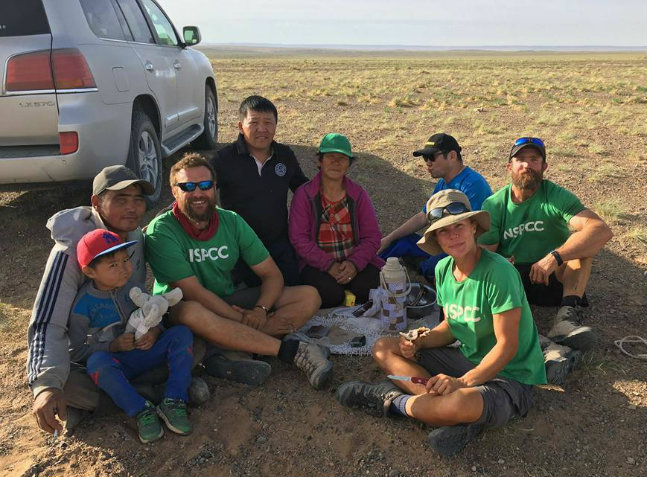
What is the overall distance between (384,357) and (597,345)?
1.54 m

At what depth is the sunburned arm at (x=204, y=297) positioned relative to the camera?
11.1ft

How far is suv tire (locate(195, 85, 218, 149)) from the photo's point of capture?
7941 mm

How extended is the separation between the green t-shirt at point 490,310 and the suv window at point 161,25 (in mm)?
5131

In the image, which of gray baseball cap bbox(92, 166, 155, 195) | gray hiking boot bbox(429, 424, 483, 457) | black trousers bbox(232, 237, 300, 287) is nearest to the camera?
gray hiking boot bbox(429, 424, 483, 457)

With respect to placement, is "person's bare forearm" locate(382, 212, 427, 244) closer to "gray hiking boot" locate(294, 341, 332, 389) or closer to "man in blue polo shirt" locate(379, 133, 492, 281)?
"man in blue polo shirt" locate(379, 133, 492, 281)

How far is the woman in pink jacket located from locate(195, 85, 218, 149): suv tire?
13.9ft

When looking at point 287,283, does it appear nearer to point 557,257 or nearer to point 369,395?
point 369,395

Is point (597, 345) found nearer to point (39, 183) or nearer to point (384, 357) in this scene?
point (384, 357)

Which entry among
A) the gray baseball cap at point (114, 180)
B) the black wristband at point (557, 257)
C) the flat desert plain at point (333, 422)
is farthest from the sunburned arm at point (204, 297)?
the black wristband at point (557, 257)

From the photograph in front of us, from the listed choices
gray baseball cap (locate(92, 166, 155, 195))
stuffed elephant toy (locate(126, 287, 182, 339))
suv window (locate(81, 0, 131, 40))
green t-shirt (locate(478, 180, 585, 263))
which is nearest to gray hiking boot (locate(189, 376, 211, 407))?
stuffed elephant toy (locate(126, 287, 182, 339))

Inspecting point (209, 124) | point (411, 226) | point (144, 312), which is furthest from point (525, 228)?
point (209, 124)

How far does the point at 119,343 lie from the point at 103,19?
Result: 135 inches

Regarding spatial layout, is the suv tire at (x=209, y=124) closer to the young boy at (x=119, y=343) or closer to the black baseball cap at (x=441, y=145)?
the black baseball cap at (x=441, y=145)

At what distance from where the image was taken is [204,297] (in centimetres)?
340
